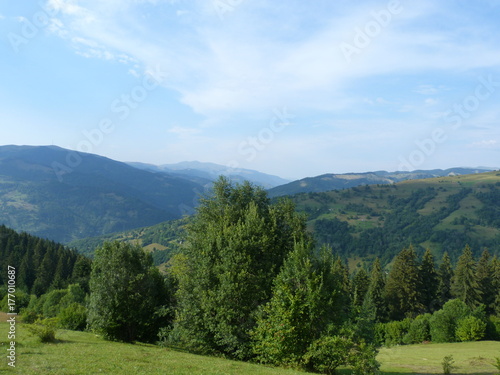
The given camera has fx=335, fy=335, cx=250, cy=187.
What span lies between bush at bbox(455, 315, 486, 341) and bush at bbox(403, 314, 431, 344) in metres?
6.15

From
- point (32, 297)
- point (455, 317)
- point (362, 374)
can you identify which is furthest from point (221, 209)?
point (32, 297)

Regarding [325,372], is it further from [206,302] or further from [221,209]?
[221,209]

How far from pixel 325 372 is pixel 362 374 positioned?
4.09 m

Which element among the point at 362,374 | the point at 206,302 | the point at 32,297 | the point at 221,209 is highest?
the point at 221,209

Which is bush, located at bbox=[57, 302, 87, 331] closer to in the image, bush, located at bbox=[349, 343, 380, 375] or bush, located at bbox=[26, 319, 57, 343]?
bush, located at bbox=[26, 319, 57, 343]

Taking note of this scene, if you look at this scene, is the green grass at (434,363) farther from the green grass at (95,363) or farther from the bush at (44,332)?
the bush at (44,332)

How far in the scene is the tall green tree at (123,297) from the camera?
111 ft

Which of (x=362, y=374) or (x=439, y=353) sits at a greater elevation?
(x=362, y=374)

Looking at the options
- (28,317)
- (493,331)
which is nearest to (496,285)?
(493,331)

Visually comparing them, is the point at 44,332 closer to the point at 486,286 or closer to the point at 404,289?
the point at 404,289

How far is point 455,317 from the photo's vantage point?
65625 millimetres

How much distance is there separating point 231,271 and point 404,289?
68528mm

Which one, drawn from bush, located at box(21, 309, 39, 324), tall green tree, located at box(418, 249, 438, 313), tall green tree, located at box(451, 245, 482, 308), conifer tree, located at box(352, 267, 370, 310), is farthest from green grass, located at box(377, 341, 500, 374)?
bush, located at box(21, 309, 39, 324)

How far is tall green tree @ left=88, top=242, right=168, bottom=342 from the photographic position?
111 feet
